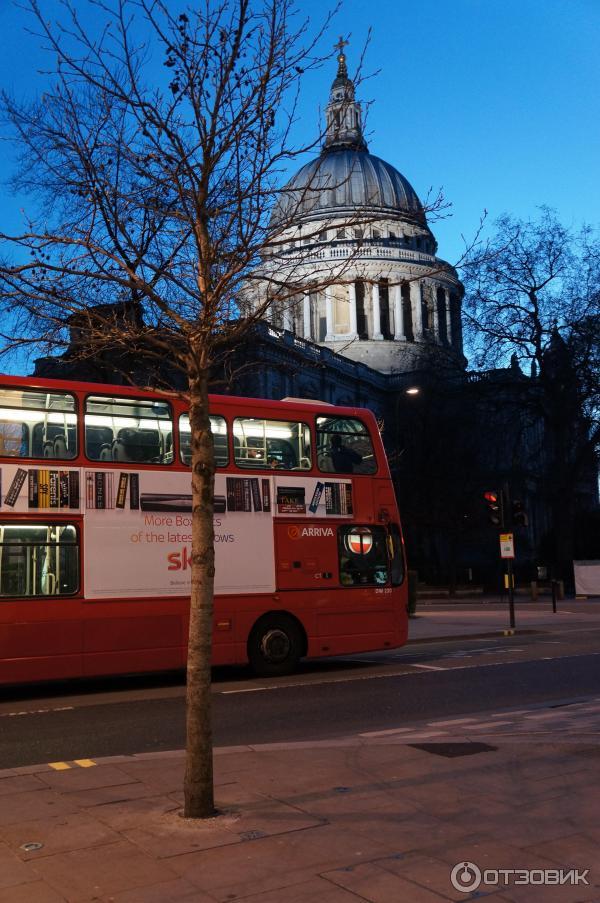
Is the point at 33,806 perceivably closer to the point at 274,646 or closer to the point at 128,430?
the point at 128,430

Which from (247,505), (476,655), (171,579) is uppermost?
(247,505)

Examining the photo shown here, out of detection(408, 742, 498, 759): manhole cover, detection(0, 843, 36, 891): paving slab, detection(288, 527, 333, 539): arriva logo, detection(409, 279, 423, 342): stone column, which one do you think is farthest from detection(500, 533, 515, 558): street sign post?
detection(409, 279, 423, 342): stone column

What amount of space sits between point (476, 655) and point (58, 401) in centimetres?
937

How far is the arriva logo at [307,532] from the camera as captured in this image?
1588 cm

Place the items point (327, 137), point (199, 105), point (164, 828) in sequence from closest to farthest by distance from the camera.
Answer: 1. point (164, 828)
2. point (199, 105)
3. point (327, 137)

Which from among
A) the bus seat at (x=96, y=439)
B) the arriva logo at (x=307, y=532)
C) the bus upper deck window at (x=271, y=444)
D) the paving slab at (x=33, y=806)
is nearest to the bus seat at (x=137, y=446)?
the bus seat at (x=96, y=439)

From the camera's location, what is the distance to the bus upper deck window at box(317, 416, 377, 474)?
647 inches

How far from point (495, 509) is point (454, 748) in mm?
16922

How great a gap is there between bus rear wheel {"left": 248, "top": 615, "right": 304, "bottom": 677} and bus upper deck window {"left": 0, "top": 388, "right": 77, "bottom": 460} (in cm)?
422

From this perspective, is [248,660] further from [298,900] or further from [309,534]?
[298,900]

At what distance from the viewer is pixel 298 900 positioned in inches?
193

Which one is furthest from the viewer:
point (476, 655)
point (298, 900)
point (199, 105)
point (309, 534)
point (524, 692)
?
point (476, 655)

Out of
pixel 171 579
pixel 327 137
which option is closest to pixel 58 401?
pixel 171 579

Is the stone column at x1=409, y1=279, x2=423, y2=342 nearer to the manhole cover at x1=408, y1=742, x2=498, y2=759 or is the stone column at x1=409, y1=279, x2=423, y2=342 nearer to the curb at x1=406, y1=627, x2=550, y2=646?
the curb at x1=406, y1=627, x2=550, y2=646
